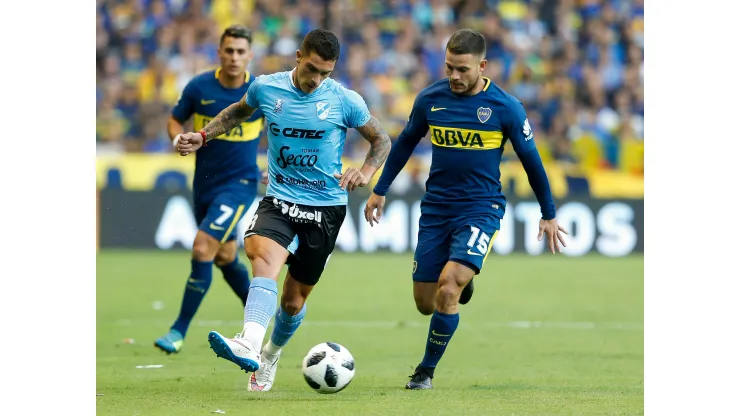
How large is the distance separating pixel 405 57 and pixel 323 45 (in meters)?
17.4

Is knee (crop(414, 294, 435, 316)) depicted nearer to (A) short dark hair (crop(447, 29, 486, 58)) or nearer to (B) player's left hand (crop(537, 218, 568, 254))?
(B) player's left hand (crop(537, 218, 568, 254))

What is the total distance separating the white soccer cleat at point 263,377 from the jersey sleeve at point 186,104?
301 centimetres

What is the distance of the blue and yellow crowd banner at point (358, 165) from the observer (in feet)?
65.7

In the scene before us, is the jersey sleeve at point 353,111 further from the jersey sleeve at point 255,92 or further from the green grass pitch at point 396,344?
the green grass pitch at point 396,344

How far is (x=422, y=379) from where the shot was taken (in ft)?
25.4

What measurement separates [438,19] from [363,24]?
5.73ft

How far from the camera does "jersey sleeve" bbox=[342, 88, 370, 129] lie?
7570 millimetres

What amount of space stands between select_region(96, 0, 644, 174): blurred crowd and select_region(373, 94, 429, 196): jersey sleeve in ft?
42.1

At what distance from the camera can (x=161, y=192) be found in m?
19.0

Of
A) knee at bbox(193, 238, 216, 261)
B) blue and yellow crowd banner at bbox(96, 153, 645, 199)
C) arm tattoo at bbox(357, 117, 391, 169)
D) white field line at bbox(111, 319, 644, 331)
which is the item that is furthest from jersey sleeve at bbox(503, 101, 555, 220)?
blue and yellow crowd banner at bbox(96, 153, 645, 199)

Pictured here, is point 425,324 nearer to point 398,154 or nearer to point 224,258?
point 224,258
